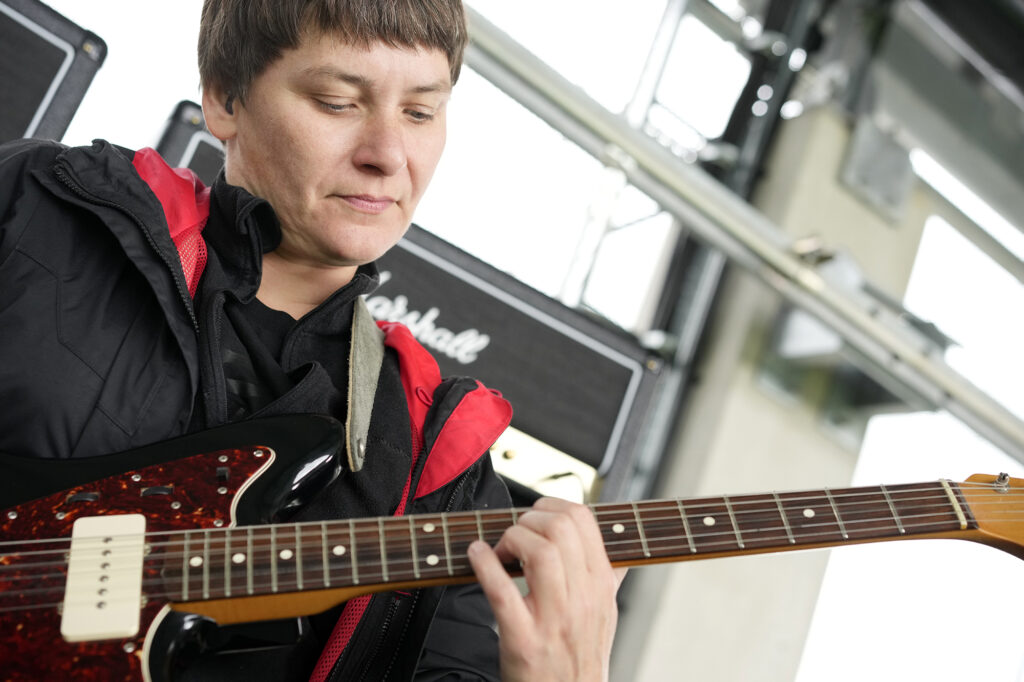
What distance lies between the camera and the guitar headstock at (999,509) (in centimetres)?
86

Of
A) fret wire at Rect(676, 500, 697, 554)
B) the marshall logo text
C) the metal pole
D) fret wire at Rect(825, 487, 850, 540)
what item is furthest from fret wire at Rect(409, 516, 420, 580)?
the metal pole

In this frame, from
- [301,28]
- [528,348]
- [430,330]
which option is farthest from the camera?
[528,348]

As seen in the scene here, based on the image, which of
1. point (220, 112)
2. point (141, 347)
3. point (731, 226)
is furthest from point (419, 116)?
point (731, 226)

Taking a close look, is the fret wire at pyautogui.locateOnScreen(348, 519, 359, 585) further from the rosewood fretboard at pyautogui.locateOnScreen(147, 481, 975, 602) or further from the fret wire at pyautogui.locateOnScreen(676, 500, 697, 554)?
the fret wire at pyautogui.locateOnScreen(676, 500, 697, 554)

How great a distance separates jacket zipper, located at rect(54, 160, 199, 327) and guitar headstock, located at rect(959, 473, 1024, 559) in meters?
0.78

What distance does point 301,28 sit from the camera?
939mm

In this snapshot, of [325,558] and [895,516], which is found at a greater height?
[895,516]

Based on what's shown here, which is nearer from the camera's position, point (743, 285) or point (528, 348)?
point (528, 348)

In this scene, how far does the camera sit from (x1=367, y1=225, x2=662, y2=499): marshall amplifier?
1.61 meters

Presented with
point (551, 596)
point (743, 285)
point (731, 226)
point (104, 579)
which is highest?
point (743, 285)

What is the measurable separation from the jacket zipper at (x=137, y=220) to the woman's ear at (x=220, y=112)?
0.77ft

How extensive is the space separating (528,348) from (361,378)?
0.81 meters

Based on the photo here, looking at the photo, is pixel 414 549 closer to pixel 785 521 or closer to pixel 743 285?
pixel 785 521

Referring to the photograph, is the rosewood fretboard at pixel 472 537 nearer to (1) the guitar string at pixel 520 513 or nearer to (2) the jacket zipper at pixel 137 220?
(1) the guitar string at pixel 520 513
